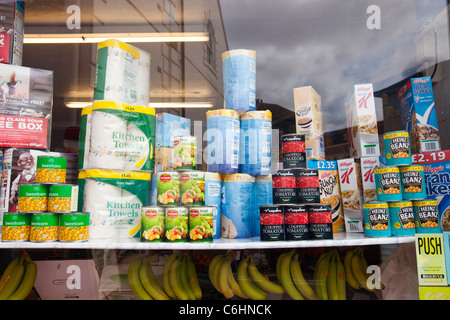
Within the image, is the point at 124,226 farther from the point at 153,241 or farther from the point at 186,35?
the point at 186,35

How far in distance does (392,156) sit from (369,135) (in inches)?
12.1

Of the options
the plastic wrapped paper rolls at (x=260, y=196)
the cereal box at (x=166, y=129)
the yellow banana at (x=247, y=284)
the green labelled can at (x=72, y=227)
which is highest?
the cereal box at (x=166, y=129)

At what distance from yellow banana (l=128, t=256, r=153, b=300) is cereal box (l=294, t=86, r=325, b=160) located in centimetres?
133

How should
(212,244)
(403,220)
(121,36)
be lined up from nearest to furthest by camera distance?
(212,244), (403,220), (121,36)

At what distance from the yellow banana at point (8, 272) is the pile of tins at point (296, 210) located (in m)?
1.64

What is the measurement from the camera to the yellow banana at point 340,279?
1.94 meters

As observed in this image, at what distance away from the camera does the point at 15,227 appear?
5.89 ft

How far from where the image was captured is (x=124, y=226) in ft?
6.42

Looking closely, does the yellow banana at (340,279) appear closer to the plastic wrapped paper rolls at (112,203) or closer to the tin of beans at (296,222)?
the tin of beans at (296,222)

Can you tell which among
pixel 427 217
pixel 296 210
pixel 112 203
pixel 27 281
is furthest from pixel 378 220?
pixel 27 281

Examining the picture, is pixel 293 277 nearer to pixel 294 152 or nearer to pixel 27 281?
pixel 294 152

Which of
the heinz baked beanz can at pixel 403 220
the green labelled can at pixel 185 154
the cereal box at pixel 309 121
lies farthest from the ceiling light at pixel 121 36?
the heinz baked beanz can at pixel 403 220

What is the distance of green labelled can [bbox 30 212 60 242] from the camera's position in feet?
5.82

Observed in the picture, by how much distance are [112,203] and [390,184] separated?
167cm
